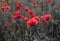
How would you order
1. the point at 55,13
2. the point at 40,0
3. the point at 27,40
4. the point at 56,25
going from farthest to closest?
the point at 40,0
the point at 55,13
the point at 56,25
the point at 27,40

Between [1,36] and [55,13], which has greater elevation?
[55,13]

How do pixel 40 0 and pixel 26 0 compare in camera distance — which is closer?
pixel 40 0

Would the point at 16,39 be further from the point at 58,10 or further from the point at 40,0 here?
the point at 40,0

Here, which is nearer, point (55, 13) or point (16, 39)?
point (16, 39)

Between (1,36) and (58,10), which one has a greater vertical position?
(58,10)

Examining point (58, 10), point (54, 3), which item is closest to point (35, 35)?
point (58, 10)

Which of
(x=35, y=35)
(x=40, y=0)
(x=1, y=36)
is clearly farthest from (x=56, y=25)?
(x=40, y=0)

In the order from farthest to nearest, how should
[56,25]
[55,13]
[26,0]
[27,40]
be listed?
1. [26,0]
2. [55,13]
3. [56,25]
4. [27,40]

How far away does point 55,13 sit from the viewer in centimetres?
402

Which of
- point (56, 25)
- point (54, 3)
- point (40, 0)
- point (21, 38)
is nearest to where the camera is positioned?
point (21, 38)

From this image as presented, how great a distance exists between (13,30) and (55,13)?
0.82 metres

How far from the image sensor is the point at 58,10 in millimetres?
4117

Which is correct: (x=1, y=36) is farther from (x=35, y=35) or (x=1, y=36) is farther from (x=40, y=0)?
(x=40, y=0)

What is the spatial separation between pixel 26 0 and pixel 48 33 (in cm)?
211
